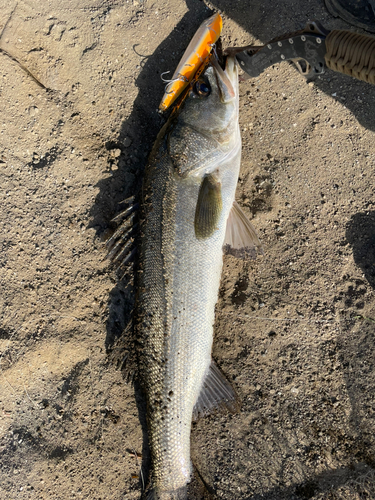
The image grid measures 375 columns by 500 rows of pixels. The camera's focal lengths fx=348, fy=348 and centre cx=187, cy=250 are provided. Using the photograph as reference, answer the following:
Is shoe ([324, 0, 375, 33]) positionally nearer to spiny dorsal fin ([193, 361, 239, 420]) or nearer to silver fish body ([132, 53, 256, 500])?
silver fish body ([132, 53, 256, 500])

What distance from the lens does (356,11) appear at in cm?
360

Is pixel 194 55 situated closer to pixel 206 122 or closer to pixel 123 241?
pixel 206 122

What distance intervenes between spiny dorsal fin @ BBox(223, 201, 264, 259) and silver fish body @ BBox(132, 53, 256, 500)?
0.20 m

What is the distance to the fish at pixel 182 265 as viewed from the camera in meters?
2.98

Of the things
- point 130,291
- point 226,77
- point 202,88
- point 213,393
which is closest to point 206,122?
point 202,88

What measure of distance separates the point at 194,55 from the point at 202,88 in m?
0.42

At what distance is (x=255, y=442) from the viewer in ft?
11.0

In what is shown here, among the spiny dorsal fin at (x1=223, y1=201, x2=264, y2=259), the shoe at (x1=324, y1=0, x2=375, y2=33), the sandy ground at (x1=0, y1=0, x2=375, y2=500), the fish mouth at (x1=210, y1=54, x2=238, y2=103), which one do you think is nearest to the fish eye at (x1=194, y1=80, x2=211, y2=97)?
the fish mouth at (x1=210, y1=54, x2=238, y2=103)

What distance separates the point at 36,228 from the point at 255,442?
3.00 m

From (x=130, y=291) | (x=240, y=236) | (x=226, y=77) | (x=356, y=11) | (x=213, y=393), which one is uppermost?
(x=226, y=77)

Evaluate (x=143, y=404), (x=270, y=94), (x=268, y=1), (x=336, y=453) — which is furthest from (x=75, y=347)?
(x=268, y=1)

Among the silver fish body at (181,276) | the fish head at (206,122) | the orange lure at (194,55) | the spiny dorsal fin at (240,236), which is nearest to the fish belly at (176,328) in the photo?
the silver fish body at (181,276)

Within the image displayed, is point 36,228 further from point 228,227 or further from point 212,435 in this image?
point 212,435

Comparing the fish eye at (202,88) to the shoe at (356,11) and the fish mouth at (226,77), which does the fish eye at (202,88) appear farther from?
the shoe at (356,11)
